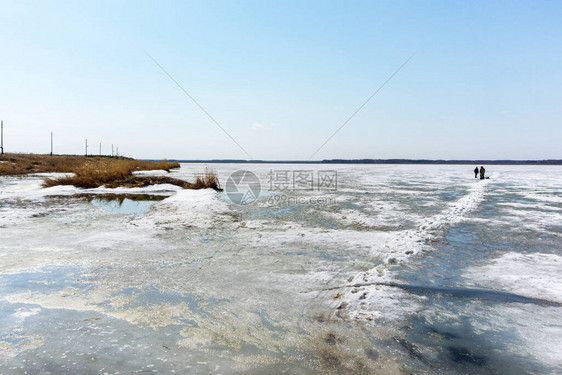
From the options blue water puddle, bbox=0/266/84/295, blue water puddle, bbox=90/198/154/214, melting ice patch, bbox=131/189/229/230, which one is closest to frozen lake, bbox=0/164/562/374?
blue water puddle, bbox=0/266/84/295

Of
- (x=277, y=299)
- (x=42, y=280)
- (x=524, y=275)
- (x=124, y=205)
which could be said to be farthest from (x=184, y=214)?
(x=524, y=275)

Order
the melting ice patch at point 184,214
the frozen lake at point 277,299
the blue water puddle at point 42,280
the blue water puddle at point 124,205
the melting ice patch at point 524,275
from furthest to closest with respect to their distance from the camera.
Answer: the blue water puddle at point 124,205, the melting ice patch at point 184,214, the melting ice patch at point 524,275, the blue water puddle at point 42,280, the frozen lake at point 277,299

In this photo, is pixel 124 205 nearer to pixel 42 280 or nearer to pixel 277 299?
pixel 42 280

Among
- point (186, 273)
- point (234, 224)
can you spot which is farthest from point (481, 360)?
point (234, 224)

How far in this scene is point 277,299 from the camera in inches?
135

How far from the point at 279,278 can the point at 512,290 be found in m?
2.71

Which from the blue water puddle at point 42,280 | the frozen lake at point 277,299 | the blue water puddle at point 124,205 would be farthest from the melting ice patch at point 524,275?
the blue water puddle at point 124,205

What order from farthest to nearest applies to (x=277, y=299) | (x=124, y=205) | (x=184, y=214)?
(x=124, y=205), (x=184, y=214), (x=277, y=299)

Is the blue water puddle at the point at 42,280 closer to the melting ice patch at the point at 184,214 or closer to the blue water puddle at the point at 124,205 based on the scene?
the melting ice patch at the point at 184,214

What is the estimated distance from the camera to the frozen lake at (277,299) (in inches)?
91.8

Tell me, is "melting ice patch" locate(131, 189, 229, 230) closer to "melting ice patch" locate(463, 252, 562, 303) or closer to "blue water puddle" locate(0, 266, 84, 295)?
"blue water puddle" locate(0, 266, 84, 295)

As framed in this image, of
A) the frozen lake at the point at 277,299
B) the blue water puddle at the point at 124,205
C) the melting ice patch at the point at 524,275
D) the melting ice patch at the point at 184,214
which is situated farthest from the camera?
the blue water puddle at the point at 124,205

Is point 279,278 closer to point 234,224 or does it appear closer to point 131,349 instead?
point 131,349

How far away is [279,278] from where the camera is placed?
4.05 meters
